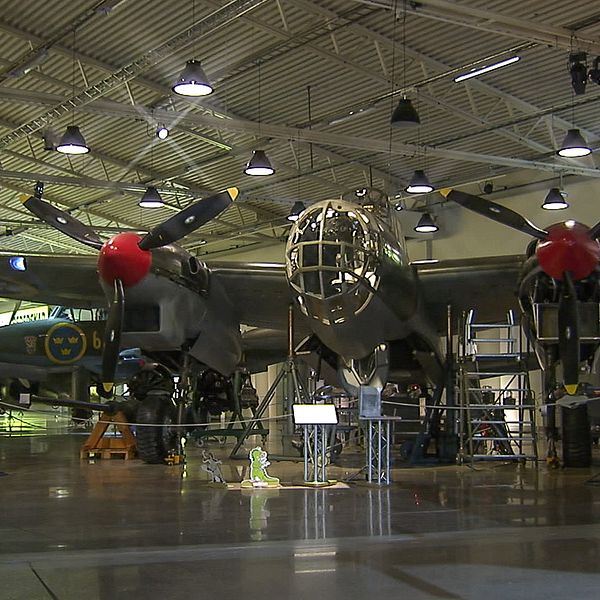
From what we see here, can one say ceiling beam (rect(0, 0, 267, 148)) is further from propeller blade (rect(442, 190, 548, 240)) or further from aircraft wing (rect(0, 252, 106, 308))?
propeller blade (rect(442, 190, 548, 240))

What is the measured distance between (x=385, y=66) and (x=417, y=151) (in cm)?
386

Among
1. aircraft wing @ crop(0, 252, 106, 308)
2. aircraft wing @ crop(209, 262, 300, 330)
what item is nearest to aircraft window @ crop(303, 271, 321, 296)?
aircraft wing @ crop(209, 262, 300, 330)

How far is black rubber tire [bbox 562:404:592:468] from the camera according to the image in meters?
13.0

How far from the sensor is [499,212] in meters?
11.6

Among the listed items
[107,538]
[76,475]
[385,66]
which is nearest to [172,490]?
[76,475]

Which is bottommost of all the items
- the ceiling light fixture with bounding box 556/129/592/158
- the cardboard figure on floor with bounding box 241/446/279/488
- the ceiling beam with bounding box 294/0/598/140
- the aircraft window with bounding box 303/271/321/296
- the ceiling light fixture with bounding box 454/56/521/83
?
the cardboard figure on floor with bounding box 241/446/279/488

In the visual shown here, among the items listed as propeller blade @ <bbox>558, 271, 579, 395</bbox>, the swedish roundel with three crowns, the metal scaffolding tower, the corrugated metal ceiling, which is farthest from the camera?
the swedish roundel with three crowns

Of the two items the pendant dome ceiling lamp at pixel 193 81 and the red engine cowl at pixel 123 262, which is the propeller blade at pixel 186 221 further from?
the pendant dome ceiling lamp at pixel 193 81

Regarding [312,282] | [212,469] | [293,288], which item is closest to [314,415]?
[212,469]

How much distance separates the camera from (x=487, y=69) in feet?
56.1

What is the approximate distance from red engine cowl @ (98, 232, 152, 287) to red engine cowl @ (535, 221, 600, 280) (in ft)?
16.6

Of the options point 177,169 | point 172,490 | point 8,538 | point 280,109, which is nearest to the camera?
point 8,538

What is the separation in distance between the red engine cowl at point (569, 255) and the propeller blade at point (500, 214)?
27 cm

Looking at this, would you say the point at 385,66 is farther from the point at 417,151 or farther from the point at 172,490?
the point at 172,490
